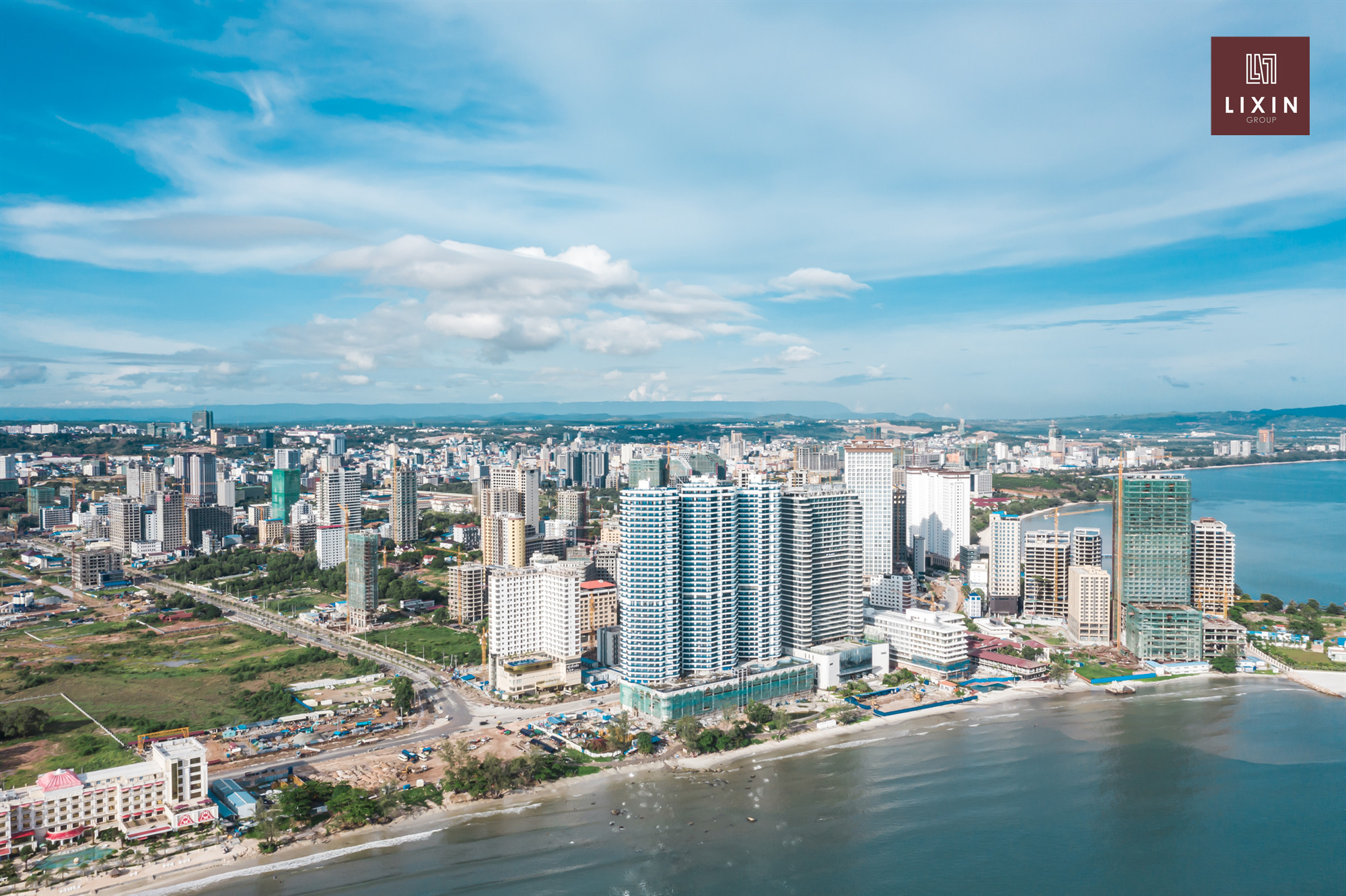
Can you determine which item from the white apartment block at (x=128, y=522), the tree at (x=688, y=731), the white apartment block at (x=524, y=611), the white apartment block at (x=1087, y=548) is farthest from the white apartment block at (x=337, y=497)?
the white apartment block at (x=1087, y=548)

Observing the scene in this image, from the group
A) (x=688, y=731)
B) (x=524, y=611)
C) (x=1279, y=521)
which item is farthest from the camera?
(x=1279, y=521)

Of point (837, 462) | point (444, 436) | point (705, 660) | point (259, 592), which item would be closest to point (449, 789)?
point (705, 660)

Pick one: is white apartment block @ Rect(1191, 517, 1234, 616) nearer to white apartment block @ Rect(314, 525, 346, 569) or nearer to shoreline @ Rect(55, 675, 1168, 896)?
shoreline @ Rect(55, 675, 1168, 896)

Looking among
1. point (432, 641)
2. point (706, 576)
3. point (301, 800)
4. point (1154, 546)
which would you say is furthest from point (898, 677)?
point (301, 800)

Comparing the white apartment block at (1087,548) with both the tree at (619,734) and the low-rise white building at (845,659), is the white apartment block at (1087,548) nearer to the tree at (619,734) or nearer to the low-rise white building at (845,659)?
the low-rise white building at (845,659)

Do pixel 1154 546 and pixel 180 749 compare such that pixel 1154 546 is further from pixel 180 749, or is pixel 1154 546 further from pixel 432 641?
pixel 180 749

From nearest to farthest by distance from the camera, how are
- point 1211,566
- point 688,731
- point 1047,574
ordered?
1. point 688,731
2. point 1211,566
3. point 1047,574
